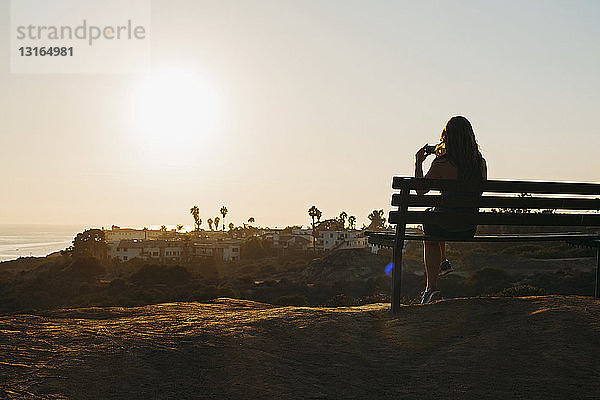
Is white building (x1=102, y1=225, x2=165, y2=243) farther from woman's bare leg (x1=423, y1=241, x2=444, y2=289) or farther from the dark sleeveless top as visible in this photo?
the dark sleeveless top

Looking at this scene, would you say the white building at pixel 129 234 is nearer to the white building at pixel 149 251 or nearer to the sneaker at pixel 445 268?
the white building at pixel 149 251

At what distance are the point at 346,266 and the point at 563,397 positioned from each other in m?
52.2

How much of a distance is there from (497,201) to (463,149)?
25.7 inches

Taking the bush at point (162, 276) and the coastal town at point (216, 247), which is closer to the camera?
the bush at point (162, 276)

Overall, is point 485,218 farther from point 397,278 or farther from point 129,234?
point 129,234

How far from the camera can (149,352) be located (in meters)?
3.91

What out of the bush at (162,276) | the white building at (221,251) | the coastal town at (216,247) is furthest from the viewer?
the coastal town at (216,247)

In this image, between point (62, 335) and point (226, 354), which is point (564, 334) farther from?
point (62, 335)

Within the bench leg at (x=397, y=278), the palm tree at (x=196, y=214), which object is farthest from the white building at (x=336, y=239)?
the bench leg at (x=397, y=278)

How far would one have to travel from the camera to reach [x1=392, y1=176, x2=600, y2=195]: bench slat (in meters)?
5.13

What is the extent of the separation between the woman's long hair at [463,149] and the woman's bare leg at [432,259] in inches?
33.2

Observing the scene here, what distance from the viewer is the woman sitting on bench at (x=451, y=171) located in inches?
215

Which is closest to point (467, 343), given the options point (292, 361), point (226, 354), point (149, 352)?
point (292, 361)

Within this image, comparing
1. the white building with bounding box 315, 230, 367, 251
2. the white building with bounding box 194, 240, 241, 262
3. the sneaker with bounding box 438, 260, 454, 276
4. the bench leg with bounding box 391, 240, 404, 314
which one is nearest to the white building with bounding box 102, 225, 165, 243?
the white building with bounding box 194, 240, 241, 262
